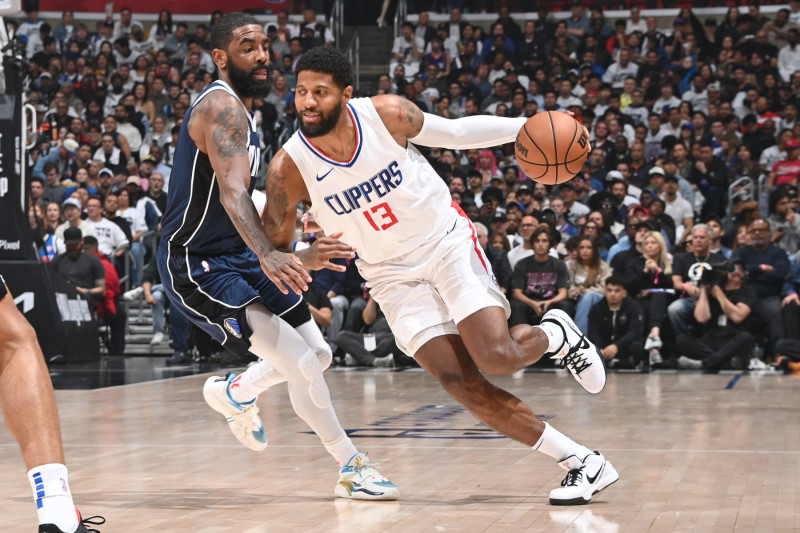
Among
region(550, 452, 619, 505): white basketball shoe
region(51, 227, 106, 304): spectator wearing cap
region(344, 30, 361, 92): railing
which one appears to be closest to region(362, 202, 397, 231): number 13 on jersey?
region(550, 452, 619, 505): white basketball shoe

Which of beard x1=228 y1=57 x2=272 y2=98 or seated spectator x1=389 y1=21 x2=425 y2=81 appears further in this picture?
seated spectator x1=389 y1=21 x2=425 y2=81

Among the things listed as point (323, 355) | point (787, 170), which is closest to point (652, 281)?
point (787, 170)

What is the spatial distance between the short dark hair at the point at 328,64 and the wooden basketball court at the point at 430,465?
1.82m

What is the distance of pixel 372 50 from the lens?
2050cm

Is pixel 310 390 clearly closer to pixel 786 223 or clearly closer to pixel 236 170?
pixel 236 170

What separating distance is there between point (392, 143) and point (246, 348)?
116 centimetres

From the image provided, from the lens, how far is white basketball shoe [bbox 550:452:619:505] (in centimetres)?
450

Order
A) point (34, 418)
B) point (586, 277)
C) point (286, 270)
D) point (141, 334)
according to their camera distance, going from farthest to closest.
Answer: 1. point (141, 334)
2. point (586, 277)
3. point (286, 270)
4. point (34, 418)

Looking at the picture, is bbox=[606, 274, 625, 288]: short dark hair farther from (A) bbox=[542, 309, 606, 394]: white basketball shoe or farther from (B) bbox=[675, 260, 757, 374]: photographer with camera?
(A) bbox=[542, 309, 606, 394]: white basketball shoe

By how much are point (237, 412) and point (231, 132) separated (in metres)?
1.43

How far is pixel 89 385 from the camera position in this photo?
1002 centimetres

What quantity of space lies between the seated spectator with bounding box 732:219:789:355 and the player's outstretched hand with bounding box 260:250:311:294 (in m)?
8.01

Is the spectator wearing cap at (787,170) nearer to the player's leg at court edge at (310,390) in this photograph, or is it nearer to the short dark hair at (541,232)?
the short dark hair at (541,232)

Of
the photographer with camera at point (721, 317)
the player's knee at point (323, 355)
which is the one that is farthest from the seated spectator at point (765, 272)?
the player's knee at point (323, 355)
